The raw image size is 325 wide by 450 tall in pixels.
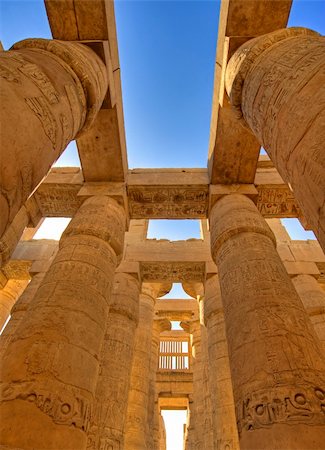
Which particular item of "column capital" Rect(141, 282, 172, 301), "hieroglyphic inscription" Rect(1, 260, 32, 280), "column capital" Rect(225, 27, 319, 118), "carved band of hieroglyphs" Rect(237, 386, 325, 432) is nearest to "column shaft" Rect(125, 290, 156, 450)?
"column capital" Rect(141, 282, 172, 301)

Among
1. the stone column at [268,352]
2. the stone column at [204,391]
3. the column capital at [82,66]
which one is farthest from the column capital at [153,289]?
the column capital at [82,66]

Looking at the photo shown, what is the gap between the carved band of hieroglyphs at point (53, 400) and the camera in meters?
2.79

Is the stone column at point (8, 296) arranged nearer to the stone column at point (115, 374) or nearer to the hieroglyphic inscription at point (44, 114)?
the stone column at point (115, 374)

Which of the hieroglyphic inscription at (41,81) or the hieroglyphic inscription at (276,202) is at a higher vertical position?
the hieroglyphic inscription at (276,202)

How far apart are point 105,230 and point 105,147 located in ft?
7.63

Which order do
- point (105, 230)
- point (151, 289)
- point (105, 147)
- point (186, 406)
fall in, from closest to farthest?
point (105, 230)
point (105, 147)
point (151, 289)
point (186, 406)

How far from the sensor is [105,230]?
210 inches

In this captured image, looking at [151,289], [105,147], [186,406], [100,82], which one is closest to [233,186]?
[105,147]

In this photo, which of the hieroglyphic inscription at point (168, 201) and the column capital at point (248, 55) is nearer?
the column capital at point (248, 55)

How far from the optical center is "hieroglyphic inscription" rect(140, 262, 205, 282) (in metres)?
8.80

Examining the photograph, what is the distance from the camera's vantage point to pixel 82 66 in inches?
156

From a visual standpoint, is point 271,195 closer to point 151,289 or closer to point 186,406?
point 151,289

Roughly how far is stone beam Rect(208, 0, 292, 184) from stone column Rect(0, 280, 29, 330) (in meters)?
8.14

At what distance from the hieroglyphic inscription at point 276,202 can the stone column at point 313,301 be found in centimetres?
198
